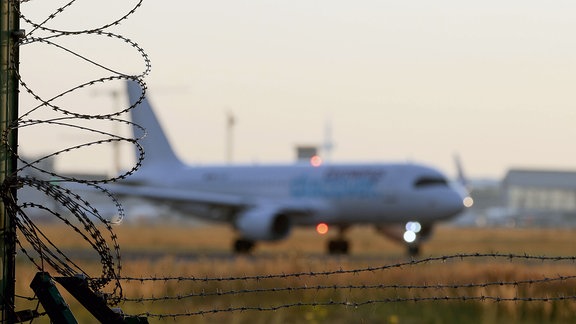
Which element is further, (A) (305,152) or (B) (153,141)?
(A) (305,152)

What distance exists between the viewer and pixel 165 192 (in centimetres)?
4166

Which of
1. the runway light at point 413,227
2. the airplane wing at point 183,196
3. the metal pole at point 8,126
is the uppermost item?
the airplane wing at point 183,196

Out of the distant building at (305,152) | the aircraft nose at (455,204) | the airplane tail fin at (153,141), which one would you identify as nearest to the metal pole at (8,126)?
the aircraft nose at (455,204)

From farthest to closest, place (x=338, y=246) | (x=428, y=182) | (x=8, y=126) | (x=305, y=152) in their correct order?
(x=305, y=152)
(x=338, y=246)
(x=428, y=182)
(x=8, y=126)

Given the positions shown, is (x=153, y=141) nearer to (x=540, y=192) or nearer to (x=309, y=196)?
(x=309, y=196)

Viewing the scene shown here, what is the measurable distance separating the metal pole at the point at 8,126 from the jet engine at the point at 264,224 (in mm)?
32184

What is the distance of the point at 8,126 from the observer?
653 centimetres

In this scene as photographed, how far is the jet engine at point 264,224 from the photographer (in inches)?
1531

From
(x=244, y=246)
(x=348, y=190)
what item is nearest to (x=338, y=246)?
(x=348, y=190)

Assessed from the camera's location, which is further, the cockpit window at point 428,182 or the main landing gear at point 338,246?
the main landing gear at point 338,246

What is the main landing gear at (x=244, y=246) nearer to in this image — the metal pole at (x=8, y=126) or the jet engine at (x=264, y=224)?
the jet engine at (x=264, y=224)

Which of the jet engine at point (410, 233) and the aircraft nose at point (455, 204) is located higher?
the aircraft nose at point (455, 204)

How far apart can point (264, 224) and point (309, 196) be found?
2098mm

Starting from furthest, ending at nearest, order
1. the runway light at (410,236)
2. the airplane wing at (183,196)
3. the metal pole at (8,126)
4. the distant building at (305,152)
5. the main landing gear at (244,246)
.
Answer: the distant building at (305,152)
the airplane wing at (183,196)
the main landing gear at (244,246)
the runway light at (410,236)
the metal pole at (8,126)
